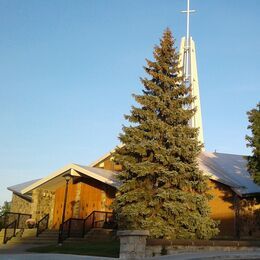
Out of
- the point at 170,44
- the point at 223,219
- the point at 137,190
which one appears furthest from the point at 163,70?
the point at 223,219

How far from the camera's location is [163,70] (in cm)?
2089

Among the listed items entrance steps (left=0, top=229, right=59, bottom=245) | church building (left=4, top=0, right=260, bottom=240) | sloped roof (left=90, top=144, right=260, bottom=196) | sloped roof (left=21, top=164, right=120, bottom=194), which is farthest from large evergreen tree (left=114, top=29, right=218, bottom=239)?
entrance steps (left=0, top=229, right=59, bottom=245)

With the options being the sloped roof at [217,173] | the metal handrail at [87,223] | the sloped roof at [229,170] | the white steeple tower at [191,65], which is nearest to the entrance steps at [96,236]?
the metal handrail at [87,223]

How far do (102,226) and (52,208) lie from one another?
7.29 meters

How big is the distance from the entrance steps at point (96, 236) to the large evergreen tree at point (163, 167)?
3.06 metres

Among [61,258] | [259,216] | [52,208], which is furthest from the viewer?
[52,208]

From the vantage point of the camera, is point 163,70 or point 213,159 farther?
point 213,159

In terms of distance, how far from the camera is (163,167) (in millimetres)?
18516

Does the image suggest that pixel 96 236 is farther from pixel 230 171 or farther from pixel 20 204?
pixel 20 204

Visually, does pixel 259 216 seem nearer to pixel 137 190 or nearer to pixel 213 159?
pixel 213 159

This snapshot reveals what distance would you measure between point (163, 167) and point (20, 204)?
25469 mm

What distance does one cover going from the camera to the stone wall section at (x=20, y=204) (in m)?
38.4

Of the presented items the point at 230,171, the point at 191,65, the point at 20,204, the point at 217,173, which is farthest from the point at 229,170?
the point at 20,204

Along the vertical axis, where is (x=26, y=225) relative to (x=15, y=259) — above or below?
above
